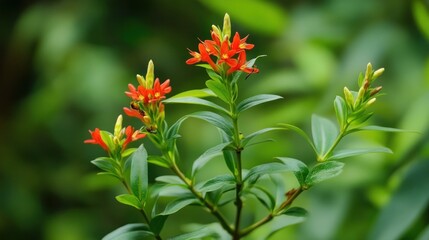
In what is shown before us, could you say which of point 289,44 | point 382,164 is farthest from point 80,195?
point 382,164

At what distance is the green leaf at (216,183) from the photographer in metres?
0.41

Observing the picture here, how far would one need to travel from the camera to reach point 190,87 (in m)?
1.43

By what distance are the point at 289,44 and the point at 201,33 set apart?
0.42 m

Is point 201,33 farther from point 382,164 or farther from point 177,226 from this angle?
point 382,164

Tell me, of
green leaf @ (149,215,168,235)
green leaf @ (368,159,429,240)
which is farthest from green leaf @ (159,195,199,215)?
green leaf @ (368,159,429,240)

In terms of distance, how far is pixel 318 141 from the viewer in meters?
0.46

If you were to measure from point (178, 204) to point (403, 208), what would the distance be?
32cm

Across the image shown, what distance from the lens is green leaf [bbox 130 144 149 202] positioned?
0.42m

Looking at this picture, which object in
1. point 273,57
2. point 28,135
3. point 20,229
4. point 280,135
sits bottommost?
point 20,229

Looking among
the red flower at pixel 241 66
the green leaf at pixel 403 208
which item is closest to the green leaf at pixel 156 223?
the red flower at pixel 241 66

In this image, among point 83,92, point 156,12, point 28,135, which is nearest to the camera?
point 83,92

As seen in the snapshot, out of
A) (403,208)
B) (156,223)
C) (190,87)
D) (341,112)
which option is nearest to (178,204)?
(156,223)

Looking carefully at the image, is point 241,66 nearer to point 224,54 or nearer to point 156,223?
point 224,54

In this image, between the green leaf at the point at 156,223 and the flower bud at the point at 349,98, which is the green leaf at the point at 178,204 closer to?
the green leaf at the point at 156,223
